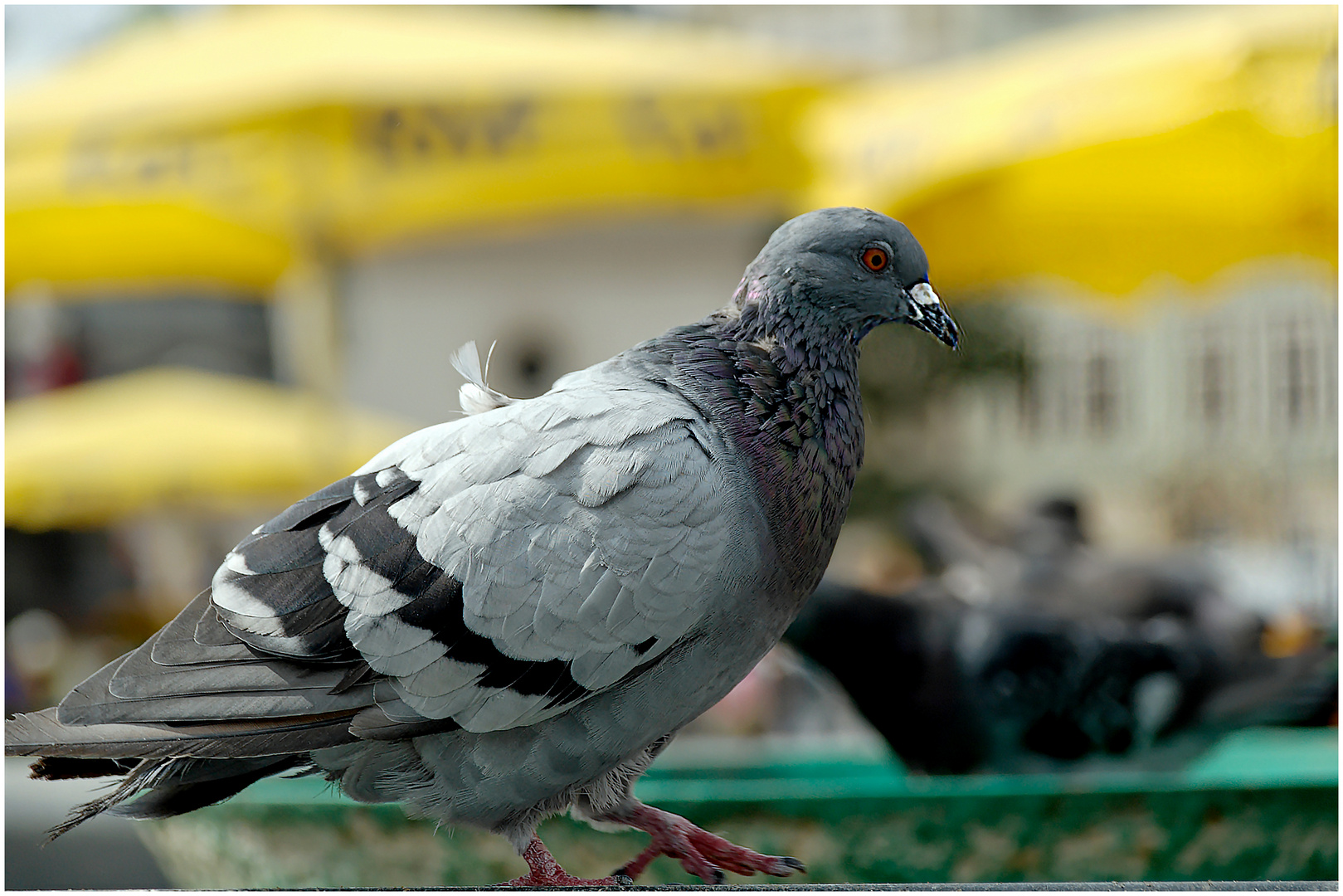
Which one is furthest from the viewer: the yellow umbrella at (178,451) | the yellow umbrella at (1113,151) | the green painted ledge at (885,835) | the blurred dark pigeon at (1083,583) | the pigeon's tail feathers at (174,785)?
the yellow umbrella at (178,451)

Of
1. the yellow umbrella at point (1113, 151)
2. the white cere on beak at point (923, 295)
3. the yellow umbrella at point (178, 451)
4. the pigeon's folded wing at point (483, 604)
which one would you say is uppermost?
the yellow umbrella at point (1113, 151)

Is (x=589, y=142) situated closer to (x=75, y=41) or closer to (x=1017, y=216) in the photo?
(x=1017, y=216)

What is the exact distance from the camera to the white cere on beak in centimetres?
180

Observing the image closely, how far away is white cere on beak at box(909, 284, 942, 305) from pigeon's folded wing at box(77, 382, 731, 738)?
422mm

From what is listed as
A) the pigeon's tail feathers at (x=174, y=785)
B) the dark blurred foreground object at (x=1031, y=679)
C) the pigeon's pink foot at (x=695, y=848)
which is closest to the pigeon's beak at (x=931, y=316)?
the pigeon's pink foot at (x=695, y=848)

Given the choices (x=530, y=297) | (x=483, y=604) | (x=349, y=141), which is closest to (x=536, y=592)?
(x=483, y=604)

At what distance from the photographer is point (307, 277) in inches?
222

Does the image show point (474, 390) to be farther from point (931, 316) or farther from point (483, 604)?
point (931, 316)

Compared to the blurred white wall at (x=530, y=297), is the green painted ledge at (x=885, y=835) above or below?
below

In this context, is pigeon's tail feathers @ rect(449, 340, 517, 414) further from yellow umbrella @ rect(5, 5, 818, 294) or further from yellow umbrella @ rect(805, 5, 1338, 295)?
yellow umbrella @ rect(5, 5, 818, 294)

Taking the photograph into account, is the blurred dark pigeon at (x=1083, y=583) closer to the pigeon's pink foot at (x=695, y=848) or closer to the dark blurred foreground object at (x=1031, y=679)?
the dark blurred foreground object at (x=1031, y=679)

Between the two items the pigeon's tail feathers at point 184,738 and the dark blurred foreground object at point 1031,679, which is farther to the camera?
the dark blurred foreground object at point 1031,679

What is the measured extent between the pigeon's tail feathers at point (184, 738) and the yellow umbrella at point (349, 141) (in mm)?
3823

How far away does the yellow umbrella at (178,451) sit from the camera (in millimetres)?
5949
